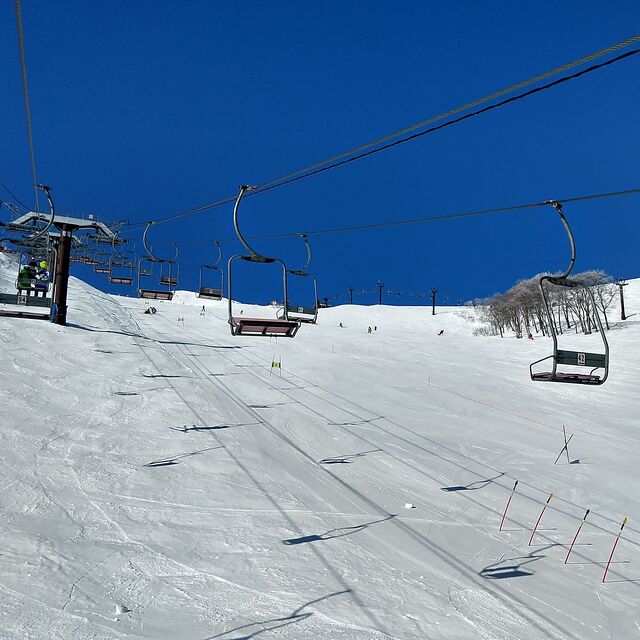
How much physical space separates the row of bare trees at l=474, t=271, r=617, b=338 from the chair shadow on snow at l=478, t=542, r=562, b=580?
46.2 metres

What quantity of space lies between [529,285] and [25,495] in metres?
61.8

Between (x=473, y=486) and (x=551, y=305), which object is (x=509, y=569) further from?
(x=551, y=305)

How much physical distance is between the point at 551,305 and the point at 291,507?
5549 cm

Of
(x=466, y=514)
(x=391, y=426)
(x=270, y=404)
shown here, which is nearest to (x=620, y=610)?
(x=466, y=514)

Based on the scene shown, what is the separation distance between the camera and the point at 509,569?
8258 millimetres

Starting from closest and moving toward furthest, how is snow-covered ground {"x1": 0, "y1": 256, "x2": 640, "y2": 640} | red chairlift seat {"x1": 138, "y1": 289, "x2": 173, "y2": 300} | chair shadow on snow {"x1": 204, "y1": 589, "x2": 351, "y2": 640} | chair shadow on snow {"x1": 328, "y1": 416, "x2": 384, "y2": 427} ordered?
1. chair shadow on snow {"x1": 204, "y1": 589, "x2": 351, "y2": 640}
2. snow-covered ground {"x1": 0, "y1": 256, "x2": 640, "y2": 640}
3. chair shadow on snow {"x1": 328, "y1": 416, "x2": 384, "y2": 427}
4. red chairlift seat {"x1": 138, "y1": 289, "x2": 173, "y2": 300}

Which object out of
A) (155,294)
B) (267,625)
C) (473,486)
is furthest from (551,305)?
(267,625)

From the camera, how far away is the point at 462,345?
4162 centimetres

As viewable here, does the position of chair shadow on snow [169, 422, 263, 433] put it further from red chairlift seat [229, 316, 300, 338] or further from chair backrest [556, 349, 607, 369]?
chair backrest [556, 349, 607, 369]

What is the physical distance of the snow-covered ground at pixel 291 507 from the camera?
6172 millimetres

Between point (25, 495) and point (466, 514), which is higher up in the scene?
point (25, 495)

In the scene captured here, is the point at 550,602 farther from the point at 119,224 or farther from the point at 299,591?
the point at 119,224

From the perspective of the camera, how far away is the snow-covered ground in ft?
20.2

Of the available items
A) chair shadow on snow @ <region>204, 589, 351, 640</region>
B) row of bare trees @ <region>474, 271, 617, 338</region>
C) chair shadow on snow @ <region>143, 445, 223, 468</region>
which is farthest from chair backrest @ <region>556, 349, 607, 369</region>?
row of bare trees @ <region>474, 271, 617, 338</region>
